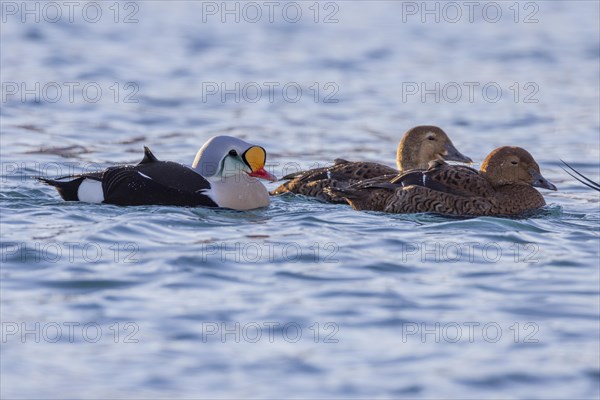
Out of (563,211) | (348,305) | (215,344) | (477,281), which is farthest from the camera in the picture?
(563,211)

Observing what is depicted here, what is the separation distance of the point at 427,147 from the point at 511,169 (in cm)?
113

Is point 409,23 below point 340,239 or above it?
above

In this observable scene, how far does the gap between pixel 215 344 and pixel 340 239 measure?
2.52m

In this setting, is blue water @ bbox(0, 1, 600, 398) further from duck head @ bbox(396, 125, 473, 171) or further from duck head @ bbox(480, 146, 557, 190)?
duck head @ bbox(396, 125, 473, 171)

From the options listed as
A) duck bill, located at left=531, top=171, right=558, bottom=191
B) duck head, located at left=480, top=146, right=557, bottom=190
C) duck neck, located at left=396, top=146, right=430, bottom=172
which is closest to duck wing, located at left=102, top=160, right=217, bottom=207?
duck neck, located at left=396, top=146, right=430, bottom=172

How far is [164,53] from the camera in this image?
61.2 ft

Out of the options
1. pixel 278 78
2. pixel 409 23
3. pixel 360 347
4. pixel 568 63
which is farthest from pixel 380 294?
pixel 409 23

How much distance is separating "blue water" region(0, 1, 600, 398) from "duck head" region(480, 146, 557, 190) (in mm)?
297

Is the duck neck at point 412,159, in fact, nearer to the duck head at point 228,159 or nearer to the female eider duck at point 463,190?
the female eider duck at point 463,190

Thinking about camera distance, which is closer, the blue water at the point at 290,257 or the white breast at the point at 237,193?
the blue water at the point at 290,257

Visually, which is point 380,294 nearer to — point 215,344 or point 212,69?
point 215,344

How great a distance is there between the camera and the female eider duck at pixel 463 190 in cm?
941

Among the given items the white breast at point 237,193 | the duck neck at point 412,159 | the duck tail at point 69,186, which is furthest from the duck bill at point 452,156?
the duck tail at point 69,186

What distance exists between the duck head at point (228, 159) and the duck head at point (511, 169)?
73.5 inches
